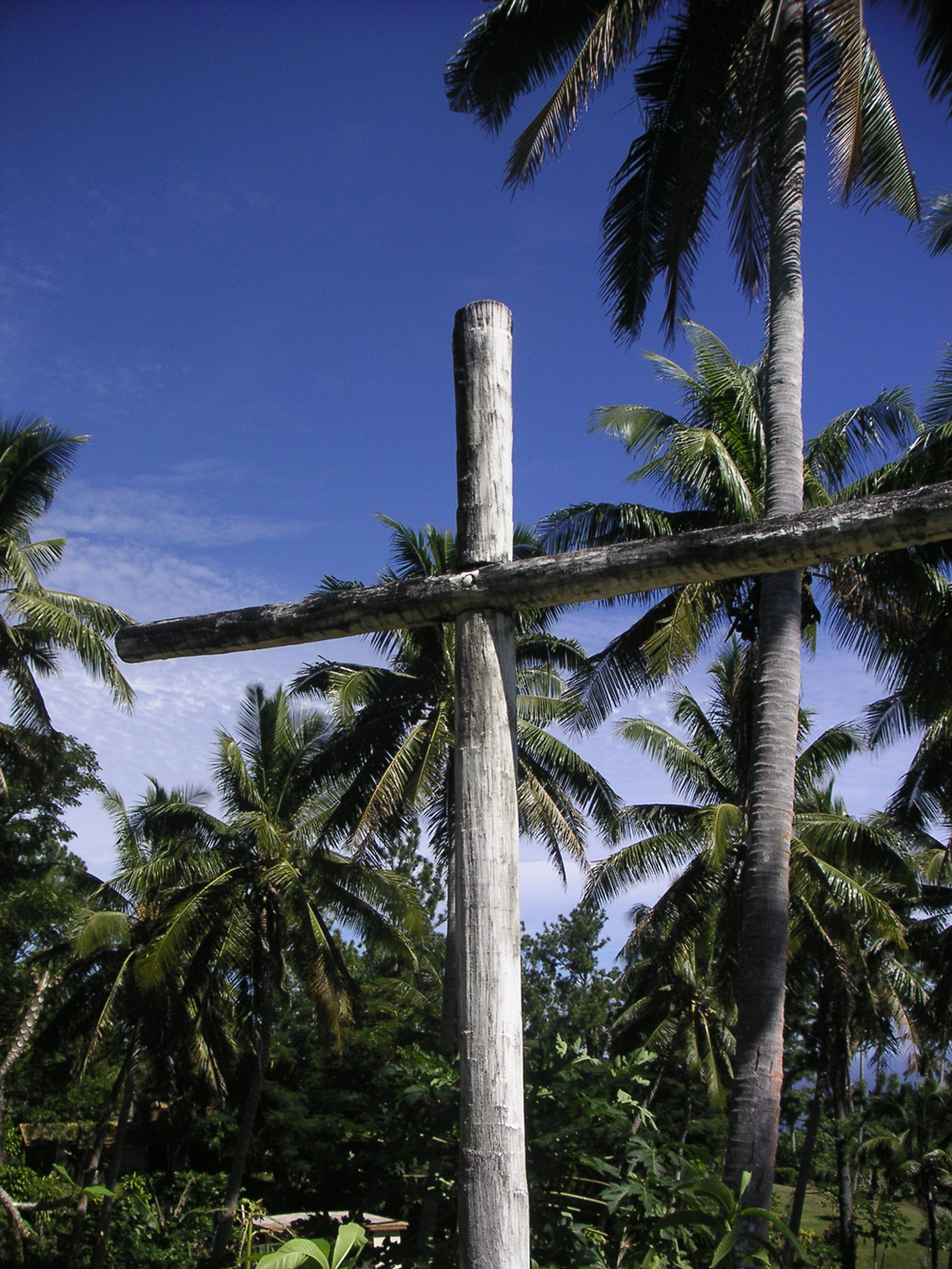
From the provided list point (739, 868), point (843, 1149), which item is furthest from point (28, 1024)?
point (843, 1149)

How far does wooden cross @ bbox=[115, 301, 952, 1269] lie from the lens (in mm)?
3148

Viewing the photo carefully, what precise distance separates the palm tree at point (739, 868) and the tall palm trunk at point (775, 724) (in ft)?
14.3

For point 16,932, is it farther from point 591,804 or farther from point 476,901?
point 476,901

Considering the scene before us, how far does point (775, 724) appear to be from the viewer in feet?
27.4

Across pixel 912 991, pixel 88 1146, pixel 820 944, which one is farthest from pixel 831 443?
pixel 88 1146

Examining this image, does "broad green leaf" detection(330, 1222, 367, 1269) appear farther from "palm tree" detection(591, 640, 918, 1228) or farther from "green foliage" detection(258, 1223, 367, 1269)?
"palm tree" detection(591, 640, 918, 1228)

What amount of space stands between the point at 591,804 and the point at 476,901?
1364cm

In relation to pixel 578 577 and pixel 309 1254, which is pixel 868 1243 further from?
pixel 578 577

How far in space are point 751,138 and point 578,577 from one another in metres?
8.33

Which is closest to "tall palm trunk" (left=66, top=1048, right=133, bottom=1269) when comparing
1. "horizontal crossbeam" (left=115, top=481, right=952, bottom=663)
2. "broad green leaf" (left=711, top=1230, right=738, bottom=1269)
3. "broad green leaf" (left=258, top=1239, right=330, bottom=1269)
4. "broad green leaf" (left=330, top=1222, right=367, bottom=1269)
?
"broad green leaf" (left=330, top=1222, right=367, bottom=1269)

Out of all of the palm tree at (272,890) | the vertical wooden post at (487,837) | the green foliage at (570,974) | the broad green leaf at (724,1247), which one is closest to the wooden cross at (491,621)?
the vertical wooden post at (487,837)

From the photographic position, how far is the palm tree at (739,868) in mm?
14195

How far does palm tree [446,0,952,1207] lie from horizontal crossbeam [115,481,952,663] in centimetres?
524

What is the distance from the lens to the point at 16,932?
19906 millimetres
